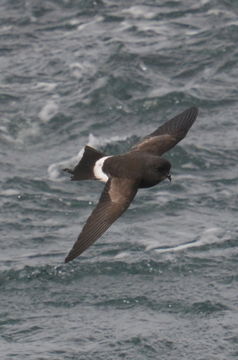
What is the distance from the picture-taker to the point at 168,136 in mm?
12992

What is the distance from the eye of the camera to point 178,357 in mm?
13562

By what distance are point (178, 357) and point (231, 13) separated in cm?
925

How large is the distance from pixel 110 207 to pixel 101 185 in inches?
208

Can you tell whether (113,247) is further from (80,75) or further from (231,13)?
(231,13)

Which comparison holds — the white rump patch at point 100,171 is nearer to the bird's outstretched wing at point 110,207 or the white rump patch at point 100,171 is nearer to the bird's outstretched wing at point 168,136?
the bird's outstretched wing at point 110,207

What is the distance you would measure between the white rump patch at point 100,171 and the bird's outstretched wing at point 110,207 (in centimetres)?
11

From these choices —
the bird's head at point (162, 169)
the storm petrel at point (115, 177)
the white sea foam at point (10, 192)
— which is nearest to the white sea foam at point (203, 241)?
Answer: the white sea foam at point (10, 192)

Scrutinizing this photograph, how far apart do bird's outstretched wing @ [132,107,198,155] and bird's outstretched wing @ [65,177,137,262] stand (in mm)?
963

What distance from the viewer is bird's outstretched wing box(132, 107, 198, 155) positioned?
1272cm

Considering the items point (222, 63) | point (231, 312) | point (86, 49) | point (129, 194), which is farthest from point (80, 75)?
point (129, 194)

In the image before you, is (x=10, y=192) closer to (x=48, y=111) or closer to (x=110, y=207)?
(x=48, y=111)

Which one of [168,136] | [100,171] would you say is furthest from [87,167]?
[168,136]

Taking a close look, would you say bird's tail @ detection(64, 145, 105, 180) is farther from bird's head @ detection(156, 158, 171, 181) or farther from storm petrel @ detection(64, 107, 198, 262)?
bird's head @ detection(156, 158, 171, 181)

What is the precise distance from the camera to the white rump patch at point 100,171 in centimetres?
1198
